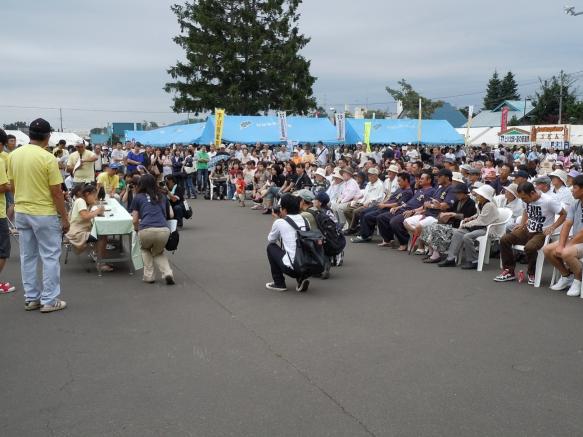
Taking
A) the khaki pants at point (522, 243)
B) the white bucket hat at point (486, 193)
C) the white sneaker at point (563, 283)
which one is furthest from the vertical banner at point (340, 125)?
the white sneaker at point (563, 283)

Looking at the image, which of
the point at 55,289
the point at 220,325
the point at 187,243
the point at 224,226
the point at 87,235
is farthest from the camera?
the point at 224,226

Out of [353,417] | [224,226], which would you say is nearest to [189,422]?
[353,417]

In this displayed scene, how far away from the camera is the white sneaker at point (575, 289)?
6895 mm

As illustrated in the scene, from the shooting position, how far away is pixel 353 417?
12.0 ft

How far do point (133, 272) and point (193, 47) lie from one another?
38.1m

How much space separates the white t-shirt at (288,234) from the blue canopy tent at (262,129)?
1903 centimetres

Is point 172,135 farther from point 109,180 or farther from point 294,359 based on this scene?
point 294,359

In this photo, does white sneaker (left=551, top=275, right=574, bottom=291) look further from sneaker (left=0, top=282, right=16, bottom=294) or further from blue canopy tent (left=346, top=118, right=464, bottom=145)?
blue canopy tent (left=346, top=118, right=464, bottom=145)

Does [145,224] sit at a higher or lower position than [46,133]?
lower

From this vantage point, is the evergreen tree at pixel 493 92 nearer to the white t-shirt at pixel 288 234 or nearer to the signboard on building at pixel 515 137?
the signboard on building at pixel 515 137

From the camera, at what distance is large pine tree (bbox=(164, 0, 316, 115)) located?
43.2 m

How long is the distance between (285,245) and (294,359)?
95.0 inches

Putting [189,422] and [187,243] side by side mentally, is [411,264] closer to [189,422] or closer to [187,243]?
[187,243]

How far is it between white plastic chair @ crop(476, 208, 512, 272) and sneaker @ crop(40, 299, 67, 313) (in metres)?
5.87
